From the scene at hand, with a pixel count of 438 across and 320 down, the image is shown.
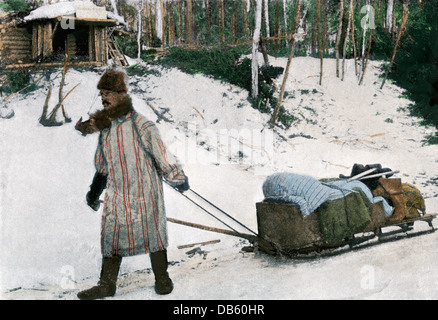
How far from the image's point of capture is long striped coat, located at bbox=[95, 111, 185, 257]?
2.49 meters

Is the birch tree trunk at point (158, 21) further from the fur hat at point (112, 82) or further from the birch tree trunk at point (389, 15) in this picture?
the fur hat at point (112, 82)

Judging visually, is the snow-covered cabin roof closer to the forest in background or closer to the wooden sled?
the forest in background

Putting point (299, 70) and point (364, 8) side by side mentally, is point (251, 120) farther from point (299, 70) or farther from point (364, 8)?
point (364, 8)

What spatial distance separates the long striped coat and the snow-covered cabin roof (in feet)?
20.9

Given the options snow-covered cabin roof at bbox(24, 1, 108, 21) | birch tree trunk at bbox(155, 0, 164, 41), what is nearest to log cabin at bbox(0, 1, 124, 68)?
snow-covered cabin roof at bbox(24, 1, 108, 21)

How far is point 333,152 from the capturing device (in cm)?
779

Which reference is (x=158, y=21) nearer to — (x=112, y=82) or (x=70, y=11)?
(x=70, y=11)

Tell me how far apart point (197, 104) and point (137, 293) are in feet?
18.5

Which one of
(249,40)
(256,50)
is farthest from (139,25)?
(256,50)

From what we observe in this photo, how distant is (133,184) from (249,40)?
23.9ft

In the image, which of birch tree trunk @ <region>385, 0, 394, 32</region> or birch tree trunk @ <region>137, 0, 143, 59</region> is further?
birch tree trunk @ <region>385, 0, 394, 32</region>

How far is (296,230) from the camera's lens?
336 cm

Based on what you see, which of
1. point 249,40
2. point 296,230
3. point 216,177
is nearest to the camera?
point 296,230

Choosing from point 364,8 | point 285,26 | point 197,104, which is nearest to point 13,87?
point 197,104
